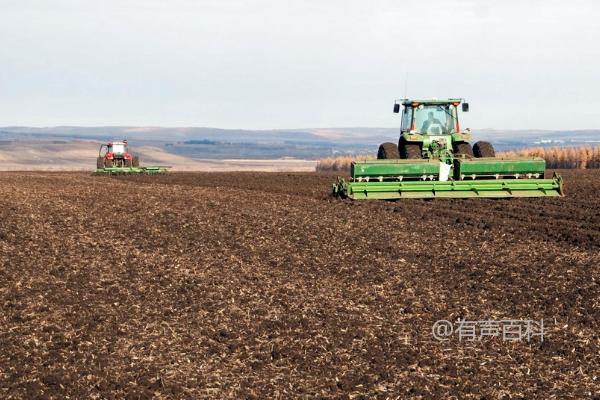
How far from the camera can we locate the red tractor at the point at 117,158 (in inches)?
1689

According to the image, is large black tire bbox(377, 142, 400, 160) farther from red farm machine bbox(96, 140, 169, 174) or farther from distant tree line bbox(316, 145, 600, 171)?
distant tree line bbox(316, 145, 600, 171)

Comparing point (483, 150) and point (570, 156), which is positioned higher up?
point (483, 150)

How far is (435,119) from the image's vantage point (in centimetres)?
2500

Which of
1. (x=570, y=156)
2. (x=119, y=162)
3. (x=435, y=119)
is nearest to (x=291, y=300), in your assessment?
(x=435, y=119)

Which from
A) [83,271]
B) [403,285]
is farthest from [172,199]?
[403,285]

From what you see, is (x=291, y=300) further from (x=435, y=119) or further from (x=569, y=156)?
(x=569, y=156)

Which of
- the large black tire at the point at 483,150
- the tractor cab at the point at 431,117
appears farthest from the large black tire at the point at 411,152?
the large black tire at the point at 483,150

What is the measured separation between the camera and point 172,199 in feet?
74.1

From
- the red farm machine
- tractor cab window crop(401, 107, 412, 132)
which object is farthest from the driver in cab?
the red farm machine

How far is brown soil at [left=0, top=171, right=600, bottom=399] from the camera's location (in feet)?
29.1

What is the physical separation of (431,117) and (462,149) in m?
1.60

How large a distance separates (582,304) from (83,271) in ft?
24.0

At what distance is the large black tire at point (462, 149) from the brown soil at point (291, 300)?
333 cm

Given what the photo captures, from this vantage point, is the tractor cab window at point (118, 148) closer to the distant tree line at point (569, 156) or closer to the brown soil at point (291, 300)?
the distant tree line at point (569, 156)
